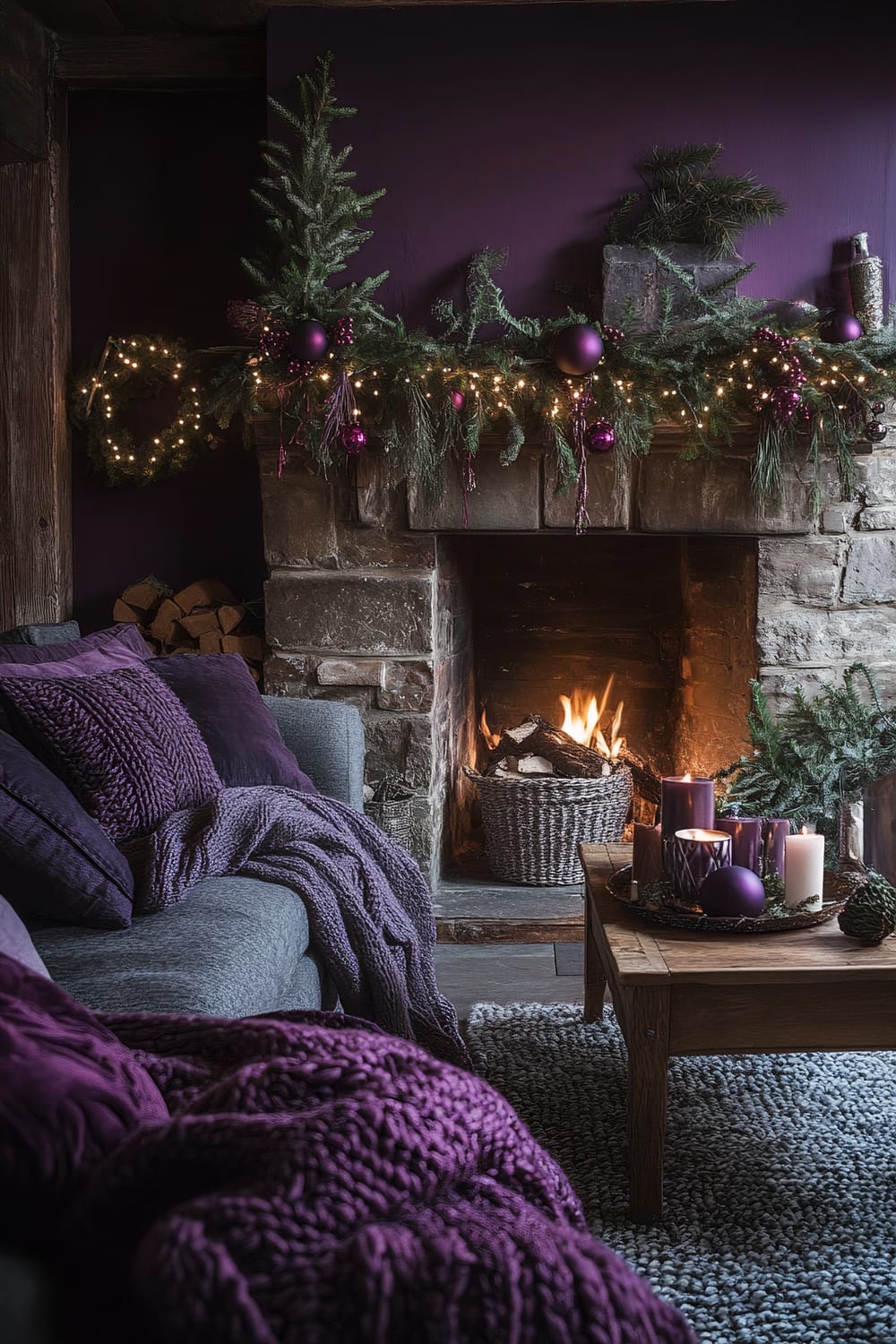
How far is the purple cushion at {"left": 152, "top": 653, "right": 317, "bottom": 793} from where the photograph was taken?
7.61 feet

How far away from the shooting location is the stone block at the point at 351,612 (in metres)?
3.12

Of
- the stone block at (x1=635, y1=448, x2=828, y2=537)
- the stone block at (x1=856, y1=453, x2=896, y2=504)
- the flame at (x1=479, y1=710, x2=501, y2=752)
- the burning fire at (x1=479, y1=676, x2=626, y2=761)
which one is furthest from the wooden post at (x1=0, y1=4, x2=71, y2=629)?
the stone block at (x1=856, y1=453, x2=896, y2=504)

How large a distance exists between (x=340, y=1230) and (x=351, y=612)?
8.41ft

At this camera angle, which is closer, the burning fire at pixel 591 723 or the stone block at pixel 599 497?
the stone block at pixel 599 497

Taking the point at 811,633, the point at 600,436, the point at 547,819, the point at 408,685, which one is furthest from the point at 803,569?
the point at 408,685

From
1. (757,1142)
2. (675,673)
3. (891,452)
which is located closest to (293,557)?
(675,673)

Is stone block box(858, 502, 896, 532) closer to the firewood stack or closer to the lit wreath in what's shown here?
the firewood stack

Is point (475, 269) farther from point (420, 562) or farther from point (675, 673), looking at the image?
point (675, 673)

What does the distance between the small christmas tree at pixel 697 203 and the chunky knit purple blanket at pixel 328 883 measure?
1.83 metres

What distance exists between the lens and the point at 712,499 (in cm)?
306

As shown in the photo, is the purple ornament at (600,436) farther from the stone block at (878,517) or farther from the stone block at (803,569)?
the stone block at (878,517)

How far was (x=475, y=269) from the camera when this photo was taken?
9.83 ft

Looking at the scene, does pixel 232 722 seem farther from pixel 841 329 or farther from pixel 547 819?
pixel 841 329

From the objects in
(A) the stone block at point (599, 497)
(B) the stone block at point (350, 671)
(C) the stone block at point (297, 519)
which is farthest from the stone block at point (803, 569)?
(C) the stone block at point (297, 519)
